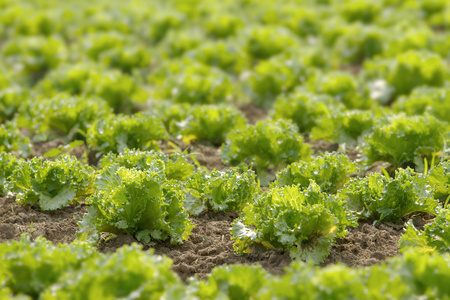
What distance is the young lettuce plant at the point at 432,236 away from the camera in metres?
4.29

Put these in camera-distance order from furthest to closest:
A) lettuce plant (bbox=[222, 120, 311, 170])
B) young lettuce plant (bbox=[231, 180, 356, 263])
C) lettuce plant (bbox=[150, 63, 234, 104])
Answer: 1. lettuce plant (bbox=[150, 63, 234, 104])
2. lettuce plant (bbox=[222, 120, 311, 170])
3. young lettuce plant (bbox=[231, 180, 356, 263])

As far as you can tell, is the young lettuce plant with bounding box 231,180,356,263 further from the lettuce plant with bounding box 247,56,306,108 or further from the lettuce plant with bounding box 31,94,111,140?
the lettuce plant with bounding box 247,56,306,108

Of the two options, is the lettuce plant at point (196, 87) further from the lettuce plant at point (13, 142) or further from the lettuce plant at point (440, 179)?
the lettuce plant at point (440, 179)

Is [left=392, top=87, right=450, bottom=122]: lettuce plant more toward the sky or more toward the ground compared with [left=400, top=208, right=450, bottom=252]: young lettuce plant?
more toward the ground

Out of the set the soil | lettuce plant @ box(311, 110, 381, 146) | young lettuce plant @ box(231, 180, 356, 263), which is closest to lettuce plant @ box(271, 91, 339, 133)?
lettuce plant @ box(311, 110, 381, 146)

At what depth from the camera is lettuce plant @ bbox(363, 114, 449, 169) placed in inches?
226

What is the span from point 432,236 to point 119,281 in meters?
2.28

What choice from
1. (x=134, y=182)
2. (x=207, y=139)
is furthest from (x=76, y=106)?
(x=134, y=182)

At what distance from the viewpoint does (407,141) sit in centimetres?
574

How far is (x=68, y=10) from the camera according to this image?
570 inches

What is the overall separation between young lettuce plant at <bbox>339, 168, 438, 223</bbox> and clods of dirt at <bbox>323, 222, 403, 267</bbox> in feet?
0.36

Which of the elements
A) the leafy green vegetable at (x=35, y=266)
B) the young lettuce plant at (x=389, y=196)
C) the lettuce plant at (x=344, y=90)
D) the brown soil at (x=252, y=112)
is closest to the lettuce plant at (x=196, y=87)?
the brown soil at (x=252, y=112)

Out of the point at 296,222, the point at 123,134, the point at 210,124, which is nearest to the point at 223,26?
the point at 210,124

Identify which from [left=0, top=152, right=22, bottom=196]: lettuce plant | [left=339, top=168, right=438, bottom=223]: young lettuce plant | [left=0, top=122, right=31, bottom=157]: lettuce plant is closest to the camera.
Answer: [left=339, top=168, right=438, bottom=223]: young lettuce plant
